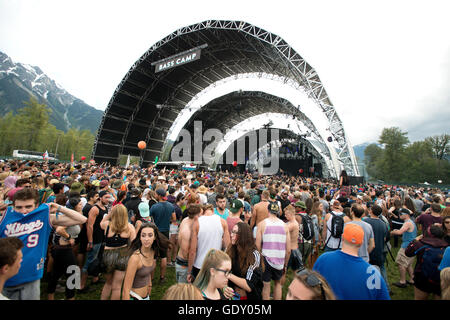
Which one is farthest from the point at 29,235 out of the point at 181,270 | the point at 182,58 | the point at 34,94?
the point at 34,94

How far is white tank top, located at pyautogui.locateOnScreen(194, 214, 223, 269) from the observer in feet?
10.4

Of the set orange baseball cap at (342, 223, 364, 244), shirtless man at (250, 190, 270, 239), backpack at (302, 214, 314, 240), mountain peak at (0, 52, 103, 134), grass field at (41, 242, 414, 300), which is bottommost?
grass field at (41, 242, 414, 300)

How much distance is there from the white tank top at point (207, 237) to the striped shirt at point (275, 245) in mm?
713

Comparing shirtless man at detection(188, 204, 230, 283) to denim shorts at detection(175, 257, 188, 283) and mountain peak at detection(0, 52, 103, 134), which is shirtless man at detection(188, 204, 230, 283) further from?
Result: mountain peak at detection(0, 52, 103, 134)

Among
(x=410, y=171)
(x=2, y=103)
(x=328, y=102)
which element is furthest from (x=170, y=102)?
(x=2, y=103)

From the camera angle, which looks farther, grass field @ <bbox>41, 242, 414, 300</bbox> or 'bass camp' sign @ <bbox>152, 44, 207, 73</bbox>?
'bass camp' sign @ <bbox>152, 44, 207, 73</bbox>

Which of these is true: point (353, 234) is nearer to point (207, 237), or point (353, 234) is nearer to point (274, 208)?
point (274, 208)

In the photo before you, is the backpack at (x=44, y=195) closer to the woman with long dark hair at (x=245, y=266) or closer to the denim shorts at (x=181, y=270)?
the denim shorts at (x=181, y=270)

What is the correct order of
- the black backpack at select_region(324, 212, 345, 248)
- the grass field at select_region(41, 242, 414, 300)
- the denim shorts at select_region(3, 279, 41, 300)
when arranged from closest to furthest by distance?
the denim shorts at select_region(3, 279, 41, 300), the grass field at select_region(41, 242, 414, 300), the black backpack at select_region(324, 212, 345, 248)

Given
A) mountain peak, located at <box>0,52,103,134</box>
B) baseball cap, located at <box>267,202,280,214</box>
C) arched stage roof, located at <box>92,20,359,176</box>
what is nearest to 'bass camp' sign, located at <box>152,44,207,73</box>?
arched stage roof, located at <box>92,20,359,176</box>

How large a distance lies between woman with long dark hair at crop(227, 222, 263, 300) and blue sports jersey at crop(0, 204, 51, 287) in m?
2.06

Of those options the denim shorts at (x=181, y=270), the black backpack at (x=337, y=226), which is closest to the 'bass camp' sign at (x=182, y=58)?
the black backpack at (x=337, y=226)

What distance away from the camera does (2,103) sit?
422 ft
